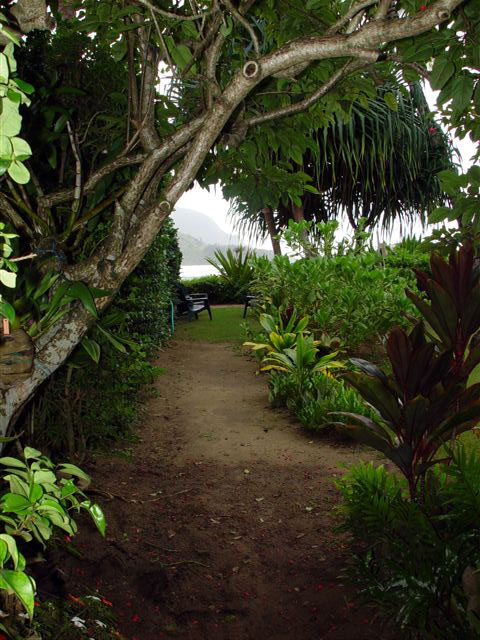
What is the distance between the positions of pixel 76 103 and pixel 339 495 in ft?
9.00

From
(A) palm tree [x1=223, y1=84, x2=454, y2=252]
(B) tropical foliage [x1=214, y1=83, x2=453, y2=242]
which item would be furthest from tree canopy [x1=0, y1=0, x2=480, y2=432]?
(A) palm tree [x1=223, y1=84, x2=454, y2=252]

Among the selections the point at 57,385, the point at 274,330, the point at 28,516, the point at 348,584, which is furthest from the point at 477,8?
the point at 274,330

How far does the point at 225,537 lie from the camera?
2740 mm

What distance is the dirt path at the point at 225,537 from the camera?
210cm

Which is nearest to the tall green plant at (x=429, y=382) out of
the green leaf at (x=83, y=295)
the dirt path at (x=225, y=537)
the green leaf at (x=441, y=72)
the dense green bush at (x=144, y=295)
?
the dirt path at (x=225, y=537)

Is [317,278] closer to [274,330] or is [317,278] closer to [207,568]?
[274,330]

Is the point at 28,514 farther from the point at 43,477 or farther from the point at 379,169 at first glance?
the point at 379,169

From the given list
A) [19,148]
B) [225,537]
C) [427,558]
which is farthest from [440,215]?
[225,537]

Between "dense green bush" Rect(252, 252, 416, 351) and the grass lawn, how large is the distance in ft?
8.55

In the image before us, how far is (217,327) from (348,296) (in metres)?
5.18

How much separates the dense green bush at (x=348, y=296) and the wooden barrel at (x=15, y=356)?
4.19 meters

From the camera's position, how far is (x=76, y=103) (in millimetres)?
2748

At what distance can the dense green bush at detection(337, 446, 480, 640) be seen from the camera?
1.79m

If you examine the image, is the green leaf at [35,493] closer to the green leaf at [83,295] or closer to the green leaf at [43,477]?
the green leaf at [43,477]
